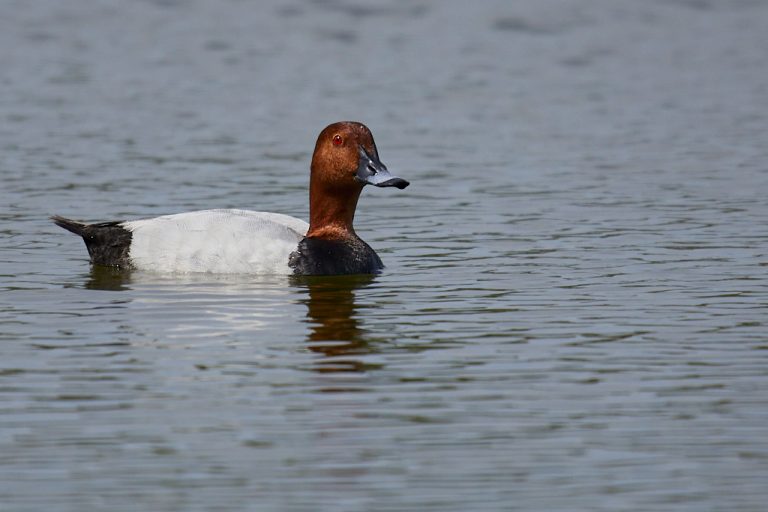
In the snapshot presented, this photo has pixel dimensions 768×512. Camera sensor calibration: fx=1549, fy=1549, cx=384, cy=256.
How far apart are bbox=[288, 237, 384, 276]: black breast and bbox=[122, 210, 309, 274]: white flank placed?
8 cm

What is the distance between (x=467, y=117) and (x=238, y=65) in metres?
5.14

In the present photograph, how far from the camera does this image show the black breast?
1064 centimetres

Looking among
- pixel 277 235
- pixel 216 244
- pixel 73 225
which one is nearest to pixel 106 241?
pixel 73 225

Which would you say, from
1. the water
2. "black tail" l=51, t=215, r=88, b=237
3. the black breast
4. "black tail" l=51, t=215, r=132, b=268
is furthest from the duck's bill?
"black tail" l=51, t=215, r=88, b=237

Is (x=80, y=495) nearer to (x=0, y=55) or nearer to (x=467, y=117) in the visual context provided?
(x=467, y=117)

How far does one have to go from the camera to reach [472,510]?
5574mm

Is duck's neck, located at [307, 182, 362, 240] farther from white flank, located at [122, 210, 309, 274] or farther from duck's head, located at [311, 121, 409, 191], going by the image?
white flank, located at [122, 210, 309, 274]

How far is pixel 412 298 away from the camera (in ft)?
32.2

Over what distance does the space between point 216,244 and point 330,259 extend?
789mm

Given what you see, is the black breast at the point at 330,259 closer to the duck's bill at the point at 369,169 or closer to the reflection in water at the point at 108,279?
the duck's bill at the point at 369,169

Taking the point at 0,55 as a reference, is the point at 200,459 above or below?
below

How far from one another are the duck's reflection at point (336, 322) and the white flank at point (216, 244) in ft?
1.02

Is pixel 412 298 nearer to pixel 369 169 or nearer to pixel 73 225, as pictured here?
pixel 369 169

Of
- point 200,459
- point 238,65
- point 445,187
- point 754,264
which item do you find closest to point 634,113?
point 445,187
